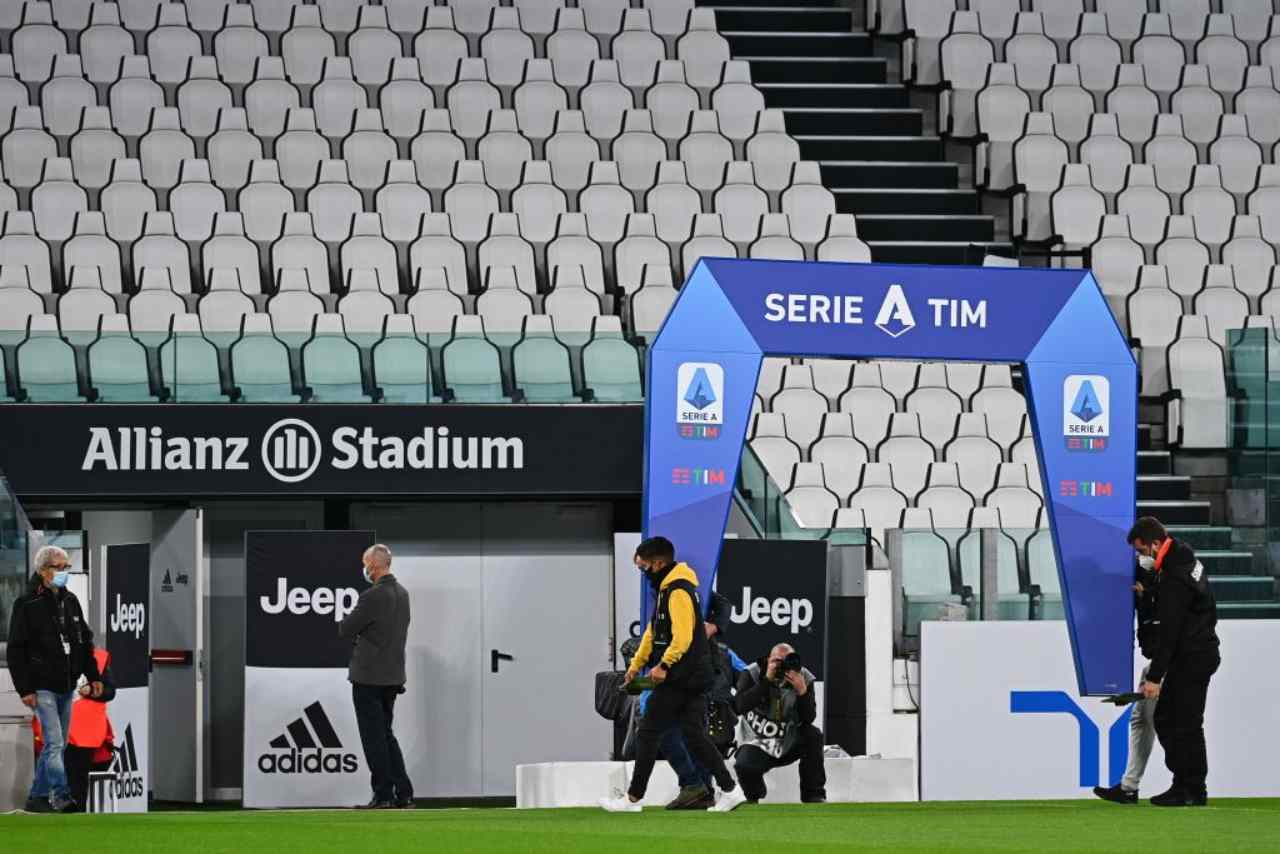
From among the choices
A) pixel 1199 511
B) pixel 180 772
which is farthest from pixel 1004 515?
pixel 180 772

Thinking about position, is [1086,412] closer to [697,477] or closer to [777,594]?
[697,477]

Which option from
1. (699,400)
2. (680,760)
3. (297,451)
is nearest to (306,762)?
(297,451)

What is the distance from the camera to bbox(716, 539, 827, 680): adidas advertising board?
14.2 metres

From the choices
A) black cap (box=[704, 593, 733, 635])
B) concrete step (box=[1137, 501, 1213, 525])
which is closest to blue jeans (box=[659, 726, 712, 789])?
black cap (box=[704, 593, 733, 635])

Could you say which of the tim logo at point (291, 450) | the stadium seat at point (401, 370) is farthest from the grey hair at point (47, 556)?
the stadium seat at point (401, 370)

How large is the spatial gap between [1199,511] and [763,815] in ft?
26.4

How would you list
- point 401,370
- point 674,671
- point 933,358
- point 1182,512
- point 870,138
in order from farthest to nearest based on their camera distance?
point 870,138 → point 1182,512 → point 401,370 → point 933,358 → point 674,671

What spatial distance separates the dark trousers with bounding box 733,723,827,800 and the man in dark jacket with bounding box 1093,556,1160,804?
2231 mm

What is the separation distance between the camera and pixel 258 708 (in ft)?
48.7

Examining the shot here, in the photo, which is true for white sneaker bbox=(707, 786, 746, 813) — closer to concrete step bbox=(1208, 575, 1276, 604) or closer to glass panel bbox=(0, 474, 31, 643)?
glass panel bbox=(0, 474, 31, 643)

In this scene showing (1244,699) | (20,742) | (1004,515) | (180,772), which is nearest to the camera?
(20,742)

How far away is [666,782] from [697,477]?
2169mm

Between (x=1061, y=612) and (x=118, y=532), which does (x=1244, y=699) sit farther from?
(x=118, y=532)

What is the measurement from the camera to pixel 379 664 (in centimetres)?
1338
